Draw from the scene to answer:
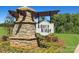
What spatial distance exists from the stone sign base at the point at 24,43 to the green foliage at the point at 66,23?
0.79 ft

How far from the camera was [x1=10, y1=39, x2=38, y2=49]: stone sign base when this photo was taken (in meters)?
2.85

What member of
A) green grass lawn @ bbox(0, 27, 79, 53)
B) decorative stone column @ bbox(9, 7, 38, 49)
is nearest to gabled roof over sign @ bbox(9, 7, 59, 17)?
decorative stone column @ bbox(9, 7, 38, 49)

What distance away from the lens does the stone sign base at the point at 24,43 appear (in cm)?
285

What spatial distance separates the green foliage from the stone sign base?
24 centimetres

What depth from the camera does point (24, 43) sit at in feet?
9.38

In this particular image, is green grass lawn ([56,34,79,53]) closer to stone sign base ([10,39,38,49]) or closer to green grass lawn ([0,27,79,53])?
green grass lawn ([0,27,79,53])

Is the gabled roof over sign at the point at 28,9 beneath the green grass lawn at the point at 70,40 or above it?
above

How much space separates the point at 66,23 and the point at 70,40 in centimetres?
16

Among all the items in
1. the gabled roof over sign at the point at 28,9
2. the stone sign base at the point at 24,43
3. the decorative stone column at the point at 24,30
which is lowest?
the stone sign base at the point at 24,43

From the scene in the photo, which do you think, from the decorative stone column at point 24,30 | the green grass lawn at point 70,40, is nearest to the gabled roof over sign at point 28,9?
the decorative stone column at point 24,30

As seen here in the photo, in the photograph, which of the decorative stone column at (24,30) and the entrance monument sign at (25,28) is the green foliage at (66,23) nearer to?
the entrance monument sign at (25,28)

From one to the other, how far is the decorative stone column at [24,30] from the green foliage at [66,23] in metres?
0.22
